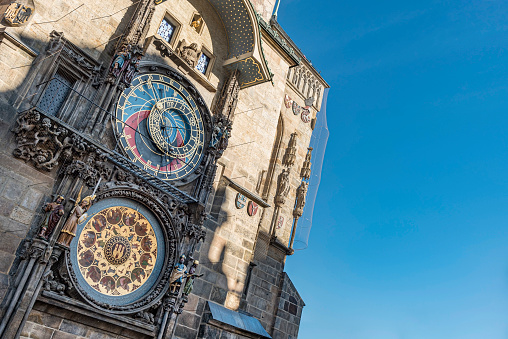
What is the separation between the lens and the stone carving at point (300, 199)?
17667mm

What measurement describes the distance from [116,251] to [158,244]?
1134 millimetres

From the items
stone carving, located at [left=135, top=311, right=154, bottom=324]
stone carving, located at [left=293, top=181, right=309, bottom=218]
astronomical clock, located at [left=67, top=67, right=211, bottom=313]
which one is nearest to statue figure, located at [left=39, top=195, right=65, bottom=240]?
astronomical clock, located at [left=67, top=67, right=211, bottom=313]

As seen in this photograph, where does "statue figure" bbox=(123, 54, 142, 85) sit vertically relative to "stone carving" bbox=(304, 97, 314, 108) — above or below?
below

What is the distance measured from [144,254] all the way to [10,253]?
2985 mm

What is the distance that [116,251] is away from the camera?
400 inches

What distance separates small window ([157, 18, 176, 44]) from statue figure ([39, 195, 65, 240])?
5671mm

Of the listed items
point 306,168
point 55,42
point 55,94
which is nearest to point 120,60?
point 55,42

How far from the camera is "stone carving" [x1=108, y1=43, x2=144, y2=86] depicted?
34.2ft

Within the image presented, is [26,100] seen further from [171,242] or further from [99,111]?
[171,242]

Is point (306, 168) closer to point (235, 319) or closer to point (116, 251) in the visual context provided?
point (235, 319)

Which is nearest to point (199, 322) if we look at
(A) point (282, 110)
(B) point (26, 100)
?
(B) point (26, 100)

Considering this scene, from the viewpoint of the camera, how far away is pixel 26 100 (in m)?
9.22

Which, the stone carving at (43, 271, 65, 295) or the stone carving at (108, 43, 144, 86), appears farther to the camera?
the stone carving at (108, 43, 144, 86)

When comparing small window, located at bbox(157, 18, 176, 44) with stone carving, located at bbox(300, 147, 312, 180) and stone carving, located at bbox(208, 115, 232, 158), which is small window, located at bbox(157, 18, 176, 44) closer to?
stone carving, located at bbox(208, 115, 232, 158)
